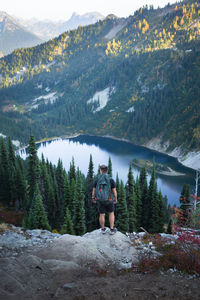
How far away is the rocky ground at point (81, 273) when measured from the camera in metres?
7.69

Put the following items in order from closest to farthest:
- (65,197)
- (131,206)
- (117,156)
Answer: (131,206)
(65,197)
(117,156)

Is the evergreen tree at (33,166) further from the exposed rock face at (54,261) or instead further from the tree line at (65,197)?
the exposed rock face at (54,261)

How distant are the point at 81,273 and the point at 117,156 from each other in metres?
140

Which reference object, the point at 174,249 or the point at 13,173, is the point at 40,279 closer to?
the point at 174,249

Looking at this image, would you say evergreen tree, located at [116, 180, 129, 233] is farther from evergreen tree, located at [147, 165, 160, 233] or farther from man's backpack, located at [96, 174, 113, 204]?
man's backpack, located at [96, 174, 113, 204]

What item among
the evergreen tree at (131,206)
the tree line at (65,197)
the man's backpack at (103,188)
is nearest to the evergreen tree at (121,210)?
the tree line at (65,197)

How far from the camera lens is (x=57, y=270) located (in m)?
9.07

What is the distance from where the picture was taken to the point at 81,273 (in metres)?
9.06

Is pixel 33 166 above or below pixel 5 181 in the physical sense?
above

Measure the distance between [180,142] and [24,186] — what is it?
129 metres

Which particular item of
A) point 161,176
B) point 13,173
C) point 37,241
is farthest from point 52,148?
point 37,241

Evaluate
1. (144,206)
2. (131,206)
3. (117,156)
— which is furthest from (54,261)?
(117,156)

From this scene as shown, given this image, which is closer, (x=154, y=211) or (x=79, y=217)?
(x=79, y=217)

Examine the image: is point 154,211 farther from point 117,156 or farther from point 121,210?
point 117,156
